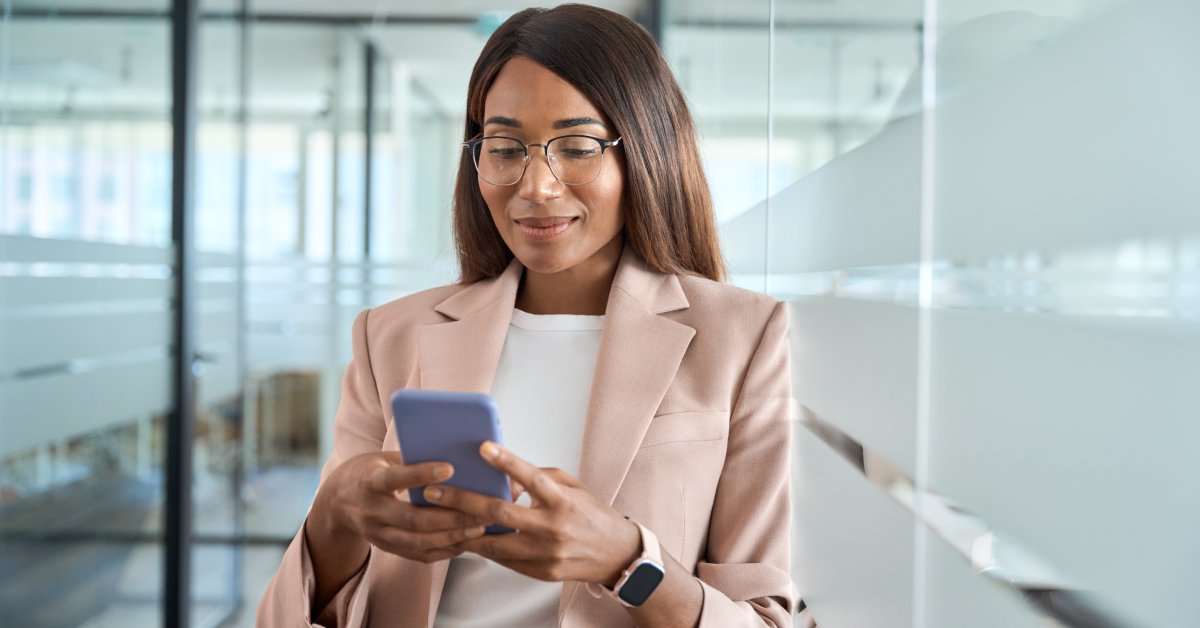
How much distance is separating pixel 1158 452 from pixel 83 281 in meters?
3.33

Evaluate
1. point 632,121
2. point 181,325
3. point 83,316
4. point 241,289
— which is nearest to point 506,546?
point 632,121

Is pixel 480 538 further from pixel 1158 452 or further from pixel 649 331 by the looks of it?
pixel 1158 452

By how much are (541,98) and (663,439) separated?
548 mm

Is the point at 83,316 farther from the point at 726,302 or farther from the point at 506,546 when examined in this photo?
the point at 506,546

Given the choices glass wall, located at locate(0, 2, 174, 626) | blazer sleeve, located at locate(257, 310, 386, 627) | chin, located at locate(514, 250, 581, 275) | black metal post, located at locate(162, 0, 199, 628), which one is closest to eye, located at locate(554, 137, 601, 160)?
chin, located at locate(514, 250, 581, 275)

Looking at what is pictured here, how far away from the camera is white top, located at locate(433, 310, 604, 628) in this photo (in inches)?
56.5

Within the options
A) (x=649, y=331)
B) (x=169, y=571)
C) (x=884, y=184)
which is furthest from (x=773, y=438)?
(x=169, y=571)

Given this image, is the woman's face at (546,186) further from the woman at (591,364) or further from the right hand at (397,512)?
the right hand at (397,512)

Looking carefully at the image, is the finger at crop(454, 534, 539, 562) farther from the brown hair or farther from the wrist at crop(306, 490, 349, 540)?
the brown hair

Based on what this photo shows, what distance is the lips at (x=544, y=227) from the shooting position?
152cm

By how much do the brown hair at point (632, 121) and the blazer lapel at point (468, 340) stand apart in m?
0.12

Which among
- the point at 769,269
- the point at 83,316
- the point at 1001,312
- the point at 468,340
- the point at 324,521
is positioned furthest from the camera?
the point at 83,316

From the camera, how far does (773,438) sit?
1456mm

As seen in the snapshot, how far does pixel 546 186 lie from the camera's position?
1.48 m
